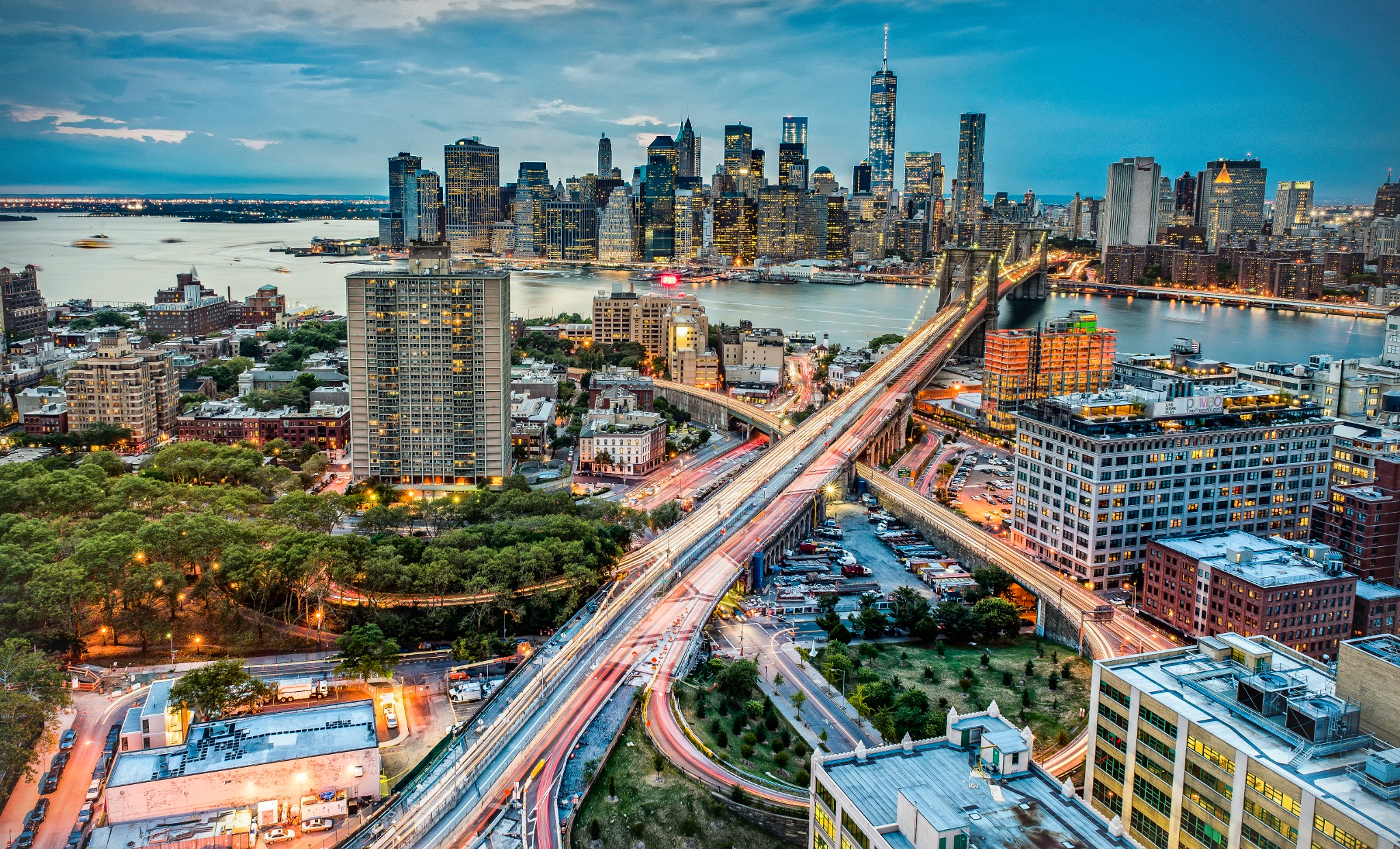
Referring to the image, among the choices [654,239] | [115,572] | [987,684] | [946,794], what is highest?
[654,239]

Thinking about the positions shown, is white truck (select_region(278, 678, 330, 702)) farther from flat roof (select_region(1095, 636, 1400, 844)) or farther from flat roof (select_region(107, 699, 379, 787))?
flat roof (select_region(1095, 636, 1400, 844))

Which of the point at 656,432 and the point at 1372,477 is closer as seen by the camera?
the point at 1372,477

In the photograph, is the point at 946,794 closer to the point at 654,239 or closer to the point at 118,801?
the point at 118,801

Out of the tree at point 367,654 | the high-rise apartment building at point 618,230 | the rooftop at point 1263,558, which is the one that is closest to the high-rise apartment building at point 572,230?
the high-rise apartment building at point 618,230

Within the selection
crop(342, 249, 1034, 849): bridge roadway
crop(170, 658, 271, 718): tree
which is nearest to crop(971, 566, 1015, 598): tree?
crop(342, 249, 1034, 849): bridge roadway

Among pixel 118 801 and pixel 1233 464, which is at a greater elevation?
pixel 1233 464

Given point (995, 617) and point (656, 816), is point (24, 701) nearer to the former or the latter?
point (656, 816)

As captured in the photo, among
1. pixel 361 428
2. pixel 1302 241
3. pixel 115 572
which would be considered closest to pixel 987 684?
pixel 115 572
